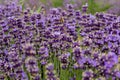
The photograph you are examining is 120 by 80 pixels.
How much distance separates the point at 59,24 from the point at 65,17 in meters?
0.36

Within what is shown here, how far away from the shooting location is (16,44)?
12.2ft

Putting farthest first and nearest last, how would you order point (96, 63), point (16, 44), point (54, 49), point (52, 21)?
point (52, 21) → point (16, 44) → point (54, 49) → point (96, 63)

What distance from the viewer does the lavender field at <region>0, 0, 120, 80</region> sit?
2.68 meters

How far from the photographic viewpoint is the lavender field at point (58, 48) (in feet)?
8.78

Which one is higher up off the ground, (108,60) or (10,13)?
(10,13)

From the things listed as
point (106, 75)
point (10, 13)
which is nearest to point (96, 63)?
point (106, 75)

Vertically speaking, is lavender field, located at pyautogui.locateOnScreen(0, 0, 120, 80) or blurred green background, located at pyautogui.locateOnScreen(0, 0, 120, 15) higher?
blurred green background, located at pyautogui.locateOnScreen(0, 0, 120, 15)

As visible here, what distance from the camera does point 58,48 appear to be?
340 cm

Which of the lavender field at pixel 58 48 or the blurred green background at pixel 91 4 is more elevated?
the blurred green background at pixel 91 4

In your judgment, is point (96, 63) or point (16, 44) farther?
point (16, 44)

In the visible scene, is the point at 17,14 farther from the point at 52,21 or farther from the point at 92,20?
the point at 92,20

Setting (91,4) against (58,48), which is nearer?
(58,48)

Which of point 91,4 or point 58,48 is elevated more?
point 91,4

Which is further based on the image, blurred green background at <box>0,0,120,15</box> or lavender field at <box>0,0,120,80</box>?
blurred green background at <box>0,0,120,15</box>
